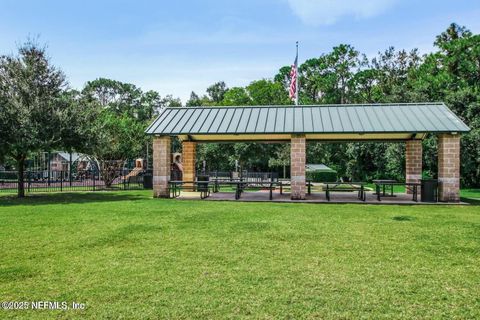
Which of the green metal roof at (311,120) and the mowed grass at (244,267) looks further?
the green metal roof at (311,120)

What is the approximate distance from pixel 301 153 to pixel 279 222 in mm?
6415

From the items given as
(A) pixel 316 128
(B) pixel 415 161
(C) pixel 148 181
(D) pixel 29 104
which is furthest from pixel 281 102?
(D) pixel 29 104

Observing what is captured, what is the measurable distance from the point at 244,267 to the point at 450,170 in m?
12.1

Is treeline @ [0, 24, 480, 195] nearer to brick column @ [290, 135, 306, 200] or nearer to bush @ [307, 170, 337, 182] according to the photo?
bush @ [307, 170, 337, 182]

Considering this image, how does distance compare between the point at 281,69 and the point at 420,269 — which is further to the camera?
the point at 281,69

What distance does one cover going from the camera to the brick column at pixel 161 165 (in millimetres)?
16172

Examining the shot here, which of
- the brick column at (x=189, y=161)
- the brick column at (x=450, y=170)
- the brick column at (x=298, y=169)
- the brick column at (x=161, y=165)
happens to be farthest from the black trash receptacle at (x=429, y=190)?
the brick column at (x=189, y=161)

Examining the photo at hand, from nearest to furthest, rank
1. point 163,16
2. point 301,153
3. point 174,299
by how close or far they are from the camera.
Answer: point 174,299
point 163,16
point 301,153

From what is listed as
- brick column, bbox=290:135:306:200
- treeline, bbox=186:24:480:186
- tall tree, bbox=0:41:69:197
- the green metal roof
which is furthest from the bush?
tall tree, bbox=0:41:69:197

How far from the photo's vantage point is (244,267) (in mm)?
5434

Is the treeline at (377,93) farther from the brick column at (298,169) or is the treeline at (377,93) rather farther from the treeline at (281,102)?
the brick column at (298,169)

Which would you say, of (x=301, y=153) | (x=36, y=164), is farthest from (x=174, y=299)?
(x=36, y=164)

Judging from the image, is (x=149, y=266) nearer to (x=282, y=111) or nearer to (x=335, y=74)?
(x=282, y=111)

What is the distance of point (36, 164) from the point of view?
4094cm
